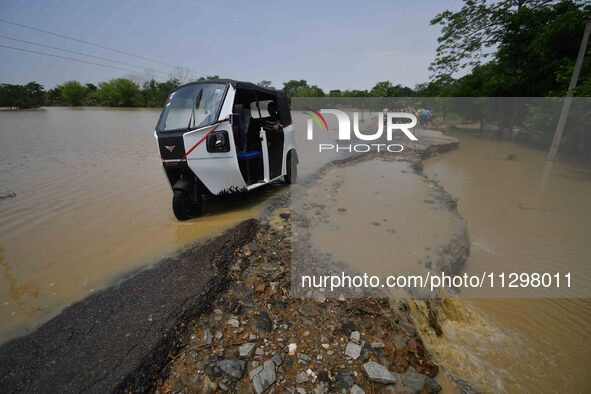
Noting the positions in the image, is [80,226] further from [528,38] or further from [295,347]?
[528,38]

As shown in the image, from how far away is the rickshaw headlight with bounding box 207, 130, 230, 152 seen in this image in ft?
13.4

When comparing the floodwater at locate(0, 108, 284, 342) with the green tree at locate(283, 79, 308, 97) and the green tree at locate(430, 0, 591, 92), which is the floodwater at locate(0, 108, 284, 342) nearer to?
the green tree at locate(430, 0, 591, 92)

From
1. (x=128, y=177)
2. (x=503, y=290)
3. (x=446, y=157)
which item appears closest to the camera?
(x=503, y=290)

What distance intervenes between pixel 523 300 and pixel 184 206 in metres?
4.84

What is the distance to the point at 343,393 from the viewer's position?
188 centimetres

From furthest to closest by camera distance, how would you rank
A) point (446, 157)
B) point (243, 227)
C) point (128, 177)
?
1. point (446, 157)
2. point (128, 177)
3. point (243, 227)

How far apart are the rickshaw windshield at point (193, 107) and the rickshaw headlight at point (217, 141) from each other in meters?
0.20

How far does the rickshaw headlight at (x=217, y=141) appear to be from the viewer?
13.4 feet

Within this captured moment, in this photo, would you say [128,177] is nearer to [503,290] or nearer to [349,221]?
[349,221]

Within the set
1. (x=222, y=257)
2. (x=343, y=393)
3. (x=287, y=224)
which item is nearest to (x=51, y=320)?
(x=222, y=257)

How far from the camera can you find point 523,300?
3.51 m

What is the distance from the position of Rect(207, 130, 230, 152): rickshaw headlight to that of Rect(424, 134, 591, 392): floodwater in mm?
3463

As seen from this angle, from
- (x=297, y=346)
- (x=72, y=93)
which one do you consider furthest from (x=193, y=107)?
(x=72, y=93)

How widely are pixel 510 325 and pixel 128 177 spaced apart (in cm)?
802
